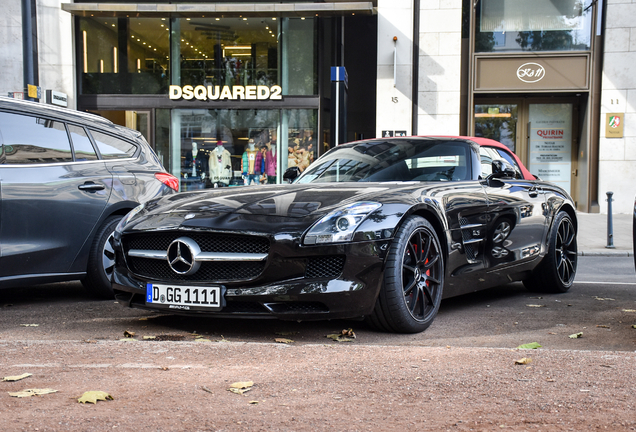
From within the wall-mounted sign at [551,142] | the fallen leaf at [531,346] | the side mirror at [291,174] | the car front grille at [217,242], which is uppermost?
the wall-mounted sign at [551,142]

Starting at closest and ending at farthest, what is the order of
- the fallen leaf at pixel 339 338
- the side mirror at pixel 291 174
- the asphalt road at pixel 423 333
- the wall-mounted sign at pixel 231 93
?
the fallen leaf at pixel 339 338 < the asphalt road at pixel 423 333 < the side mirror at pixel 291 174 < the wall-mounted sign at pixel 231 93

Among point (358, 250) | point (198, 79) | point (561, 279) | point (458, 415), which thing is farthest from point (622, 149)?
point (458, 415)

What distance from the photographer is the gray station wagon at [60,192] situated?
5270mm

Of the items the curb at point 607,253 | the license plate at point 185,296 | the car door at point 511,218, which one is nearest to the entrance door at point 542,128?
the curb at point 607,253

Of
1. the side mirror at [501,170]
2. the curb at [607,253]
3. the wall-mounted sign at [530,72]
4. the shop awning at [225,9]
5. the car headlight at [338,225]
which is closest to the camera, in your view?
the car headlight at [338,225]

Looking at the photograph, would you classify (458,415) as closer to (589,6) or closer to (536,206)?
(536,206)

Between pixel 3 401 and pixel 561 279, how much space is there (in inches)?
209

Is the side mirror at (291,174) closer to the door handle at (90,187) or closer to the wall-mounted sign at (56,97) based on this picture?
the door handle at (90,187)

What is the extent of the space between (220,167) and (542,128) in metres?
9.46

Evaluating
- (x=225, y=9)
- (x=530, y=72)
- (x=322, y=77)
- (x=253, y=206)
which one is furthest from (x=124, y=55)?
(x=253, y=206)

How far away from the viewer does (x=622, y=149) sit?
64.0 feet

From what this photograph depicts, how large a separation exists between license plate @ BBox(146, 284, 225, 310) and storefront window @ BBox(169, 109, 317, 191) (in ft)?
52.9

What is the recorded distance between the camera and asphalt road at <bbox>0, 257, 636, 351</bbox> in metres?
4.39

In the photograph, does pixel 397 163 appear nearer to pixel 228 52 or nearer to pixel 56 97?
pixel 56 97
